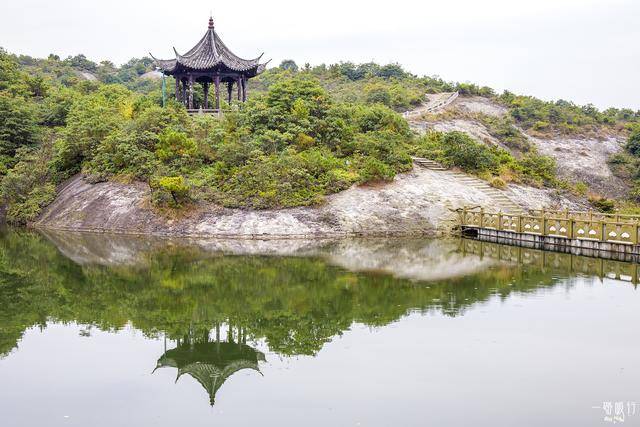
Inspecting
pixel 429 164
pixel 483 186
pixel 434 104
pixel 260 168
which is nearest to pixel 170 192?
pixel 260 168

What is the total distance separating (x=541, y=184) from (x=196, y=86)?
23.4 meters

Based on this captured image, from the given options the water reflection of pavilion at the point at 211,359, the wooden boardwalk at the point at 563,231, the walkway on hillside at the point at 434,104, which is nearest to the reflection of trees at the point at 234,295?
the water reflection of pavilion at the point at 211,359

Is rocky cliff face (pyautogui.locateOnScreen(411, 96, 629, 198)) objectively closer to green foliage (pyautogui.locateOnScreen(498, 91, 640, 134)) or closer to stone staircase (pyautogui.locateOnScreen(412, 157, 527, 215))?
green foliage (pyautogui.locateOnScreen(498, 91, 640, 134))

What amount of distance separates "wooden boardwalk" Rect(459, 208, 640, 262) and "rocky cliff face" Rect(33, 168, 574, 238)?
66.1 inches

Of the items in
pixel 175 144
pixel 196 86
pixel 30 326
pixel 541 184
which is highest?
pixel 196 86

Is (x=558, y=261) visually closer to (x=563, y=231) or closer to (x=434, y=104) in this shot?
(x=563, y=231)

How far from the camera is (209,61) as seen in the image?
3800 cm

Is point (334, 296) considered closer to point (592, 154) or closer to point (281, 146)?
point (281, 146)

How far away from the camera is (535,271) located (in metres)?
20.0

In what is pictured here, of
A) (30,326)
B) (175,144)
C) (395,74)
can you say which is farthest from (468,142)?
(395,74)

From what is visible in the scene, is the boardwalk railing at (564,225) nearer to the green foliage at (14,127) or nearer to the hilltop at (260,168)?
the hilltop at (260,168)

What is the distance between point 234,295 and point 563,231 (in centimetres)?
1403

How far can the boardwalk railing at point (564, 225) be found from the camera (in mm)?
A: 22797

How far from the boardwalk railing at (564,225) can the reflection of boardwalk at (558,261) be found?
1037 mm
